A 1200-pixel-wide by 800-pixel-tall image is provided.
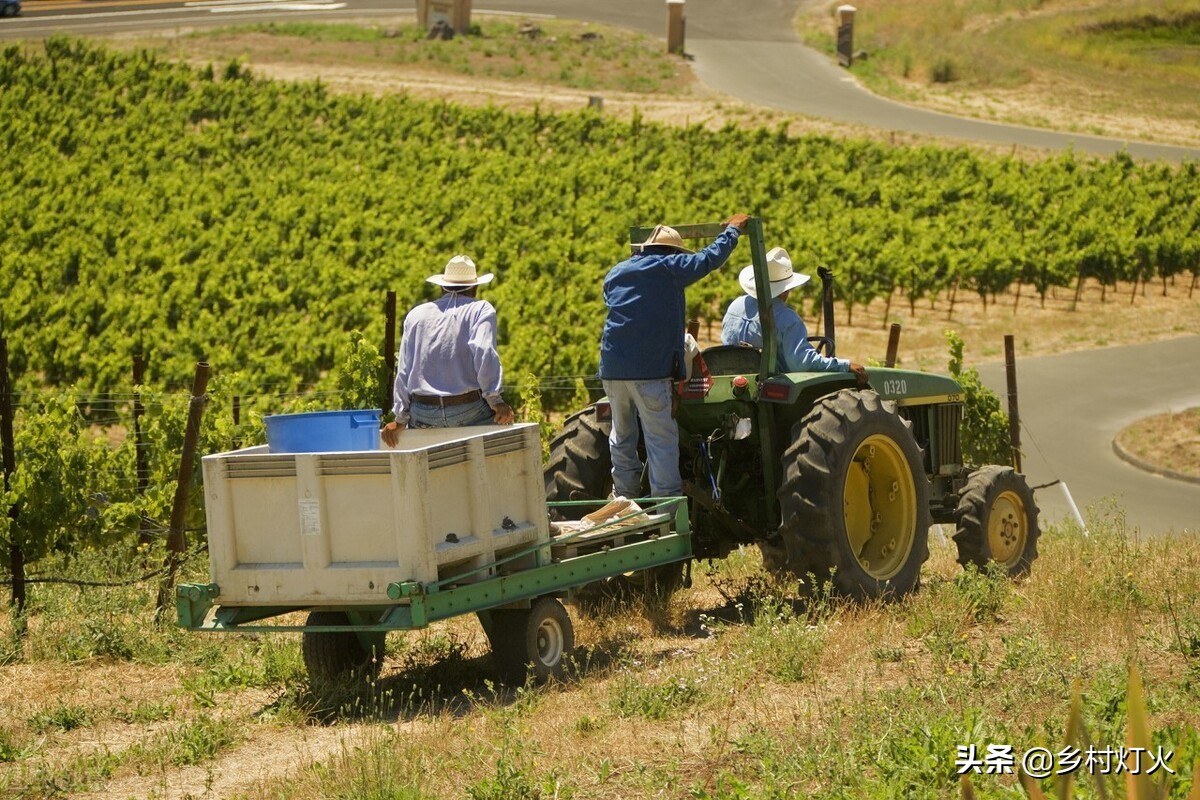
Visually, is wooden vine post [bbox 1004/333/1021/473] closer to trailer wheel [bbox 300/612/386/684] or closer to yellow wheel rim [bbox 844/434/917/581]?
yellow wheel rim [bbox 844/434/917/581]

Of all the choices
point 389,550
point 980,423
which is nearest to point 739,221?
point 389,550

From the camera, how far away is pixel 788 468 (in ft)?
25.0

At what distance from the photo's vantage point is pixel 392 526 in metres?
6.20

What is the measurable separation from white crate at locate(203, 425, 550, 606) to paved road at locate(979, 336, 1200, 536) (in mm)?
8779

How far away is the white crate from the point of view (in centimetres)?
618

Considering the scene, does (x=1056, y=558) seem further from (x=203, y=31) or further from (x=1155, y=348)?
(x=203, y=31)

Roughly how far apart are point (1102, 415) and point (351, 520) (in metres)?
16.9

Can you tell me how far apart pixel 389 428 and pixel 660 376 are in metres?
1.33

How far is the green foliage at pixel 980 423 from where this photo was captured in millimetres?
15359

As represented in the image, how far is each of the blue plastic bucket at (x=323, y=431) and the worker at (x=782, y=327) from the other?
209 cm

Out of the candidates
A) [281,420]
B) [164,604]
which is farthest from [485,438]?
Answer: [164,604]

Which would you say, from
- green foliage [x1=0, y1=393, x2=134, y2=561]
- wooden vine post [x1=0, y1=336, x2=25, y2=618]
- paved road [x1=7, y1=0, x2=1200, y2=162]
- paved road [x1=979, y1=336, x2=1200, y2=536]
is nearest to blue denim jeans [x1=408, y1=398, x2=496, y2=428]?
wooden vine post [x1=0, y1=336, x2=25, y2=618]

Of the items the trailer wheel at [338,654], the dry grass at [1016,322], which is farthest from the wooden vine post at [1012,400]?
the dry grass at [1016,322]

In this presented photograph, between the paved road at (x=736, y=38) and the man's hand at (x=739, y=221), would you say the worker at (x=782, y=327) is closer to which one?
the man's hand at (x=739, y=221)
